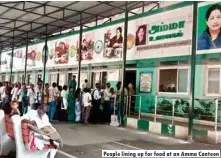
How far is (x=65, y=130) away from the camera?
34.4 feet

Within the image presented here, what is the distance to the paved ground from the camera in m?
7.29

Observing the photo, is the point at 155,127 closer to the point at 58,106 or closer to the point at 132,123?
the point at 132,123

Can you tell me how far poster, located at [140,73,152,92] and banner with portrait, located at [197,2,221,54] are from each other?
3.04 m

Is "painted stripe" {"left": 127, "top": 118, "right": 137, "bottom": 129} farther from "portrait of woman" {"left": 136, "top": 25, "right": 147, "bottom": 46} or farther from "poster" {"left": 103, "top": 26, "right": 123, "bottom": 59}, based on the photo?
"poster" {"left": 103, "top": 26, "right": 123, "bottom": 59}

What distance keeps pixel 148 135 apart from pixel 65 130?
272 cm

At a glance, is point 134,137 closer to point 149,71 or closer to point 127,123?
point 127,123

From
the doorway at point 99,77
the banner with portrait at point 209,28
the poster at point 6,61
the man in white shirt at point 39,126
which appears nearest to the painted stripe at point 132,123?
the banner with portrait at point 209,28

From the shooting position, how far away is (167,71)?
42.4 feet

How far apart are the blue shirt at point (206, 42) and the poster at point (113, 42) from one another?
4.51 meters

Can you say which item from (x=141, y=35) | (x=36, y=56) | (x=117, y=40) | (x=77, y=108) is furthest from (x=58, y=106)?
(x=36, y=56)

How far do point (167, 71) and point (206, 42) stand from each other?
2.50 metres

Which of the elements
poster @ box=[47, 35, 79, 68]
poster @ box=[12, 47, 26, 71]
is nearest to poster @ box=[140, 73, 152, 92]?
poster @ box=[47, 35, 79, 68]

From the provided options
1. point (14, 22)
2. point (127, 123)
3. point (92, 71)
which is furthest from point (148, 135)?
point (14, 22)
